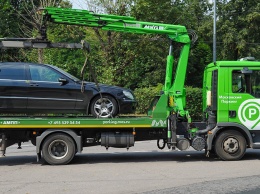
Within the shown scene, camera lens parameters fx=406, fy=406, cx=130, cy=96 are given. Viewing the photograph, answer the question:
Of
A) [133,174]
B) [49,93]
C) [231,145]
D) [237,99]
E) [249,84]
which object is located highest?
[249,84]

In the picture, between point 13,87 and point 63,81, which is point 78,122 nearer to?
point 63,81

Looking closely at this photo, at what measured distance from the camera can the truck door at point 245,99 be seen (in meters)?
9.70

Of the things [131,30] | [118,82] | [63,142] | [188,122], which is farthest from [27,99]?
[118,82]

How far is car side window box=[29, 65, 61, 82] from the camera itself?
10.0 metres

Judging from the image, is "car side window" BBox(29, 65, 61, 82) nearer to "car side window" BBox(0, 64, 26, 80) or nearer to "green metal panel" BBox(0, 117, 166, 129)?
"car side window" BBox(0, 64, 26, 80)

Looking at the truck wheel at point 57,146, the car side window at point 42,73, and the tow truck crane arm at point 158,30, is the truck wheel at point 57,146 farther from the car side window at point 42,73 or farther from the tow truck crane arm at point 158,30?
the tow truck crane arm at point 158,30

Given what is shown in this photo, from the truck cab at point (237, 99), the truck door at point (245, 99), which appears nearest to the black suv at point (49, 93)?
the truck cab at point (237, 99)

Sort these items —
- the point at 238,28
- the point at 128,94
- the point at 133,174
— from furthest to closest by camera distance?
1. the point at 238,28
2. the point at 128,94
3. the point at 133,174

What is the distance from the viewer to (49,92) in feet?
32.7

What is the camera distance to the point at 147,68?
29188 mm

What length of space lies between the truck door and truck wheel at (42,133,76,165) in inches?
152

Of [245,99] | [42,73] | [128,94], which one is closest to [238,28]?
[245,99]

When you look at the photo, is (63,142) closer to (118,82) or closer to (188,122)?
(188,122)

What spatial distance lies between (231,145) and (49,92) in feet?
15.0
